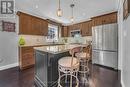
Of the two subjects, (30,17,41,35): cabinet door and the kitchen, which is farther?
(30,17,41,35): cabinet door

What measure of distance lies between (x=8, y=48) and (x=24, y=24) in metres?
1.23

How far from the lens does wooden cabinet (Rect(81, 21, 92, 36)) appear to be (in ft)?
19.8

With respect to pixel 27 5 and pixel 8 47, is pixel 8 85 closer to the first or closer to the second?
pixel 8 47

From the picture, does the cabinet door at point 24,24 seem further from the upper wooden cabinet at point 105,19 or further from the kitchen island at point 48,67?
the upper wooden cabinet at point 105,19

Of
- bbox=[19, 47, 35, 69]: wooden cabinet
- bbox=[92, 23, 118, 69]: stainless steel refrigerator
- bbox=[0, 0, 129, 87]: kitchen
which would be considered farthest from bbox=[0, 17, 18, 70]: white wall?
bbox=[92, 23, 118, 69]: stainless steel refrigerator

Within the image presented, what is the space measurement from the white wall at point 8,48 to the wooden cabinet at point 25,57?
0.58 metres

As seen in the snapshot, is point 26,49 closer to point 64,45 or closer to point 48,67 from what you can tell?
point 64,45

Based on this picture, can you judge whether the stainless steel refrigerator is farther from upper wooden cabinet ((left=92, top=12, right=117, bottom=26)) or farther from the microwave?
the microwave

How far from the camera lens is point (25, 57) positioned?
427 cm

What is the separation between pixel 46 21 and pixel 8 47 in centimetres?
263

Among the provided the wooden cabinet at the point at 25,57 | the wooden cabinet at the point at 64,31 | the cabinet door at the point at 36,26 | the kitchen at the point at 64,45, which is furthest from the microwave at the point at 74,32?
the wooden cabinet at the point at 25,57

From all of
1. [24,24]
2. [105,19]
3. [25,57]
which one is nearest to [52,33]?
[24,24]

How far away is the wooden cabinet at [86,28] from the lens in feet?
19.8

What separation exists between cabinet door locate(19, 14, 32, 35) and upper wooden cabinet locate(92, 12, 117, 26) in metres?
3.29
